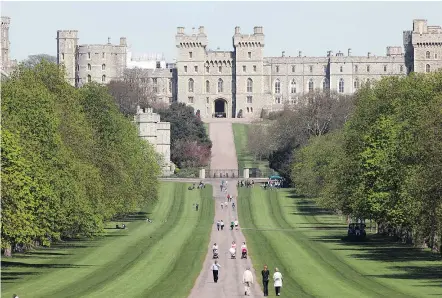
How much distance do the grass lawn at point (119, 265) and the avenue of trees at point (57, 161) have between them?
4.38 feet

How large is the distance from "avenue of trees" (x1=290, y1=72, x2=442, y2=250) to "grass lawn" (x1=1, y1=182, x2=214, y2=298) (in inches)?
358

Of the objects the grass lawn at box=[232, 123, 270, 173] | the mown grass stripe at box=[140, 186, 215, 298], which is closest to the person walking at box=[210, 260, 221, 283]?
the mown grass stripe at box=[140, 186, 215, 298]

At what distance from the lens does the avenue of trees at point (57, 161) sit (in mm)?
56250

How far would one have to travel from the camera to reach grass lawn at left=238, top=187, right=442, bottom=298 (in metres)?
52.9

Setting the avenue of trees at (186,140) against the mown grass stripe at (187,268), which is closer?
the mown grass stripe at (187,268)

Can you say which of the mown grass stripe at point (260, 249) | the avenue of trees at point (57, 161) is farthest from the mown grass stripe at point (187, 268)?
the avenue of trees at point (57, 161)

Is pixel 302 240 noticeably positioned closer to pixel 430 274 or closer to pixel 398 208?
pixel 398 208

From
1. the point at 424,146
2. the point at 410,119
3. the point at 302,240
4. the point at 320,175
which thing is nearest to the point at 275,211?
the point at 320,175

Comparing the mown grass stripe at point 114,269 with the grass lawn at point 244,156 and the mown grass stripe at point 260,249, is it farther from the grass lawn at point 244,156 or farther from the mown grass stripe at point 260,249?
the grass lawn at point 244,156

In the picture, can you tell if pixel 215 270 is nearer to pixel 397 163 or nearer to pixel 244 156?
pixel 397 163

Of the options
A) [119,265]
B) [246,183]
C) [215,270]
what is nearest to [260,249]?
[119,265]

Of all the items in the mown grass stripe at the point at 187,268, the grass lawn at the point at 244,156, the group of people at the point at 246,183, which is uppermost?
the grass lawn at the point at 244,156

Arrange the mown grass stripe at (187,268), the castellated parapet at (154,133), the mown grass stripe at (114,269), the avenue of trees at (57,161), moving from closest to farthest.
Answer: the mown grass stripe at (187,268) → the mown grass stripe at (114,269) → the avenue of trees at (57,161) → the castellated parapet at (154,133)

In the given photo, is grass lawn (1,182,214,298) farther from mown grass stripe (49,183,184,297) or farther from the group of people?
the group of people
